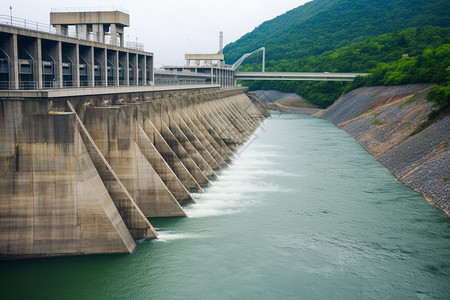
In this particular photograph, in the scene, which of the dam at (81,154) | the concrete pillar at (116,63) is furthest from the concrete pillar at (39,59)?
the concrete pillar at (116,63)

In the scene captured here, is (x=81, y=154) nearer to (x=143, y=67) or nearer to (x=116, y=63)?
(x=116, y=63)

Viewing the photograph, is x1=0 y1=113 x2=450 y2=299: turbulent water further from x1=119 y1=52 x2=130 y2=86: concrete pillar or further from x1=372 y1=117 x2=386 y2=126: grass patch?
x1=372 y1=117 x2=386 y2=126: grass patch

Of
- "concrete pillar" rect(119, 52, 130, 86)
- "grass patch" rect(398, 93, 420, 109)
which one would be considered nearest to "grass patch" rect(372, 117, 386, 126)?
"grass patch" rect(398, 93, 420, 109)

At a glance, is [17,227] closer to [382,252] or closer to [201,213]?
[201,213]

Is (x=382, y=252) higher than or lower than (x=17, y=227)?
lower

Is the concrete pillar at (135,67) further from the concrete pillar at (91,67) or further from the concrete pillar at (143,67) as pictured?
the concrete pillar at (91,67)

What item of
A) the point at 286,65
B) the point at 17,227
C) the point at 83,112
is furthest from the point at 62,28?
the point at 286,65
